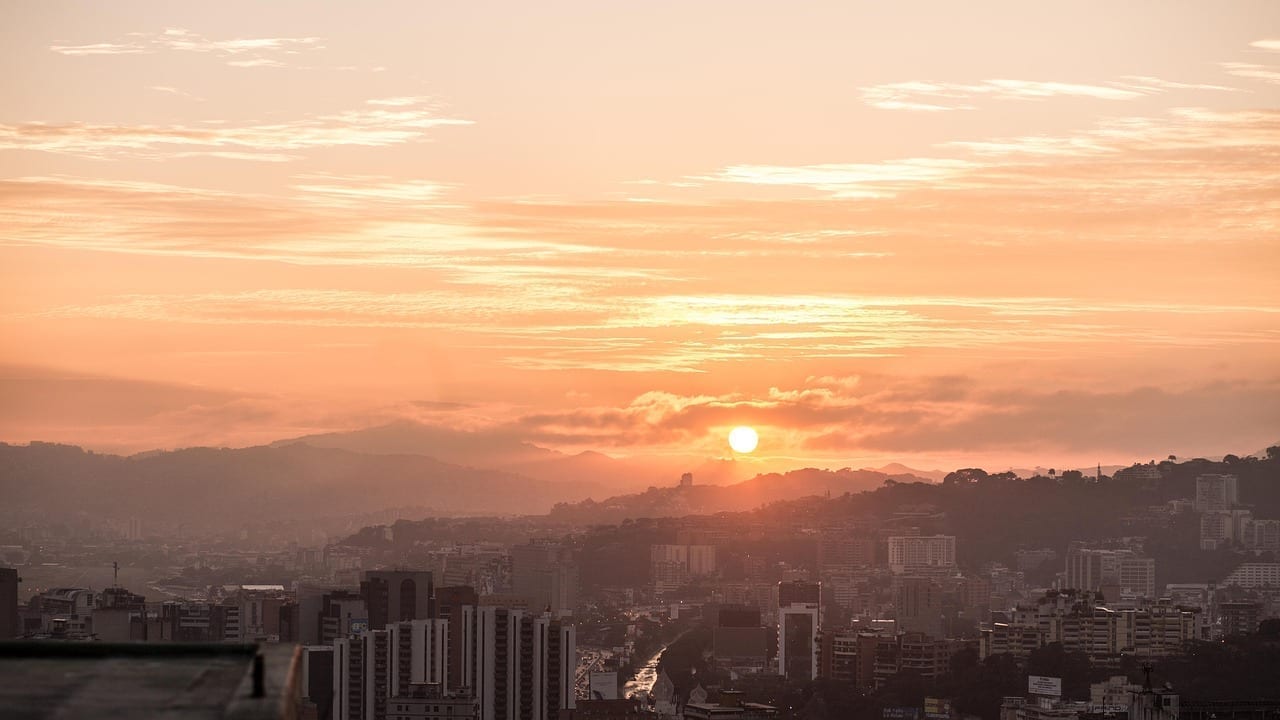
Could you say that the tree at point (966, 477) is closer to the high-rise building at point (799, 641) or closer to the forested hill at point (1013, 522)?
the forested hill at point (1013, 522)

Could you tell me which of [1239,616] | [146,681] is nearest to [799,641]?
[1239,616]

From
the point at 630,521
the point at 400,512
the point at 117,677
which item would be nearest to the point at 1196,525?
the point at 630,521

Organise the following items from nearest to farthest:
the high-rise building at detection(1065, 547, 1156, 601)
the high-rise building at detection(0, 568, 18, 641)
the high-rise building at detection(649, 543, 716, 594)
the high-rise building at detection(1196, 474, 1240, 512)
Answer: the high-rise building at detection(0, 568, 18, 641) → the high-rise building at detection(1065, 547, 1156, 601) → the high-rise building at detection(649, 543, 716, 594) → the high-rise building at detection(1196, 474, 1240, 512)

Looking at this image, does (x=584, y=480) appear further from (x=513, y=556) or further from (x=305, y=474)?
(x=513, y=556)

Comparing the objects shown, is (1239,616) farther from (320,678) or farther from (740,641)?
(320,678)

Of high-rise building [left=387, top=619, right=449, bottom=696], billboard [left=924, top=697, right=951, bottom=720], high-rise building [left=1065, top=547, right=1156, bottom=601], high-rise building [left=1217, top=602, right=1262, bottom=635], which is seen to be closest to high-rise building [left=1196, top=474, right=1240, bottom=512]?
high-rise building [left=1065, top=547, right=1156, bottom=601]

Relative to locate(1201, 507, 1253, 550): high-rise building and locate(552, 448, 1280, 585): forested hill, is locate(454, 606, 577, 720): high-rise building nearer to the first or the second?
locate(552, 448, 1280, 585): forested hill
